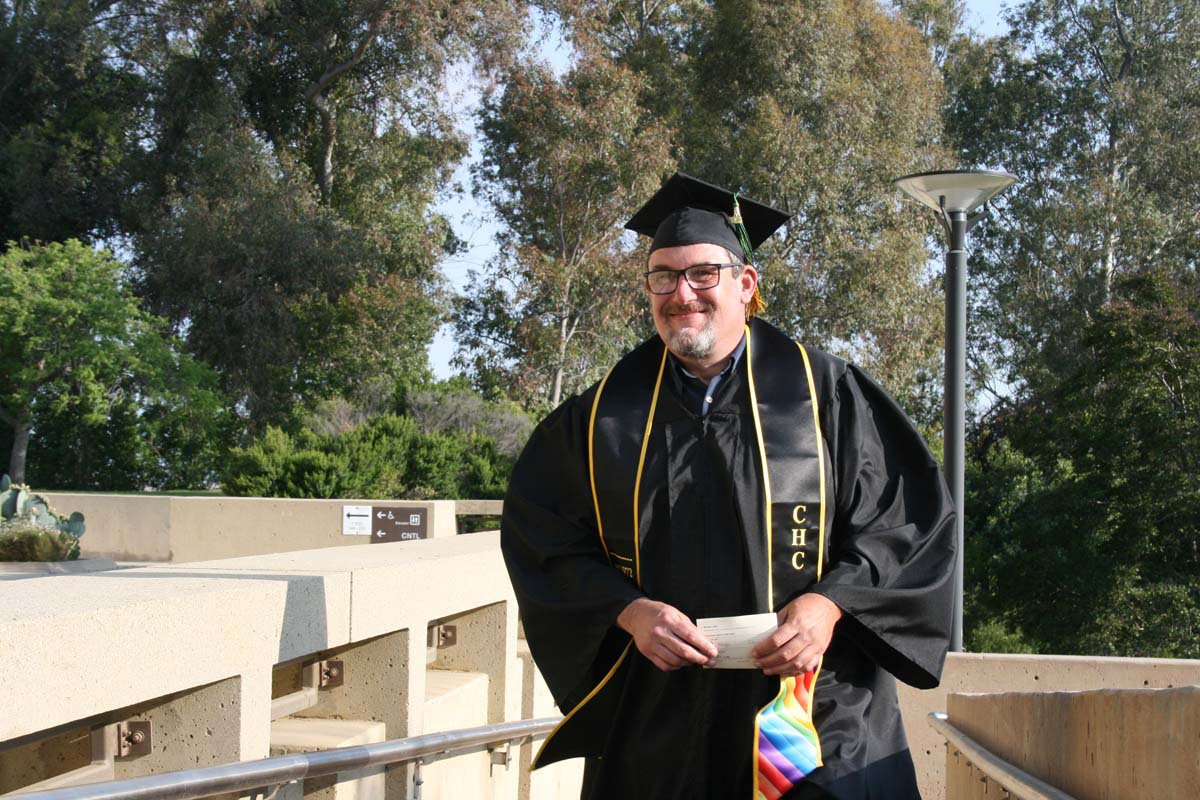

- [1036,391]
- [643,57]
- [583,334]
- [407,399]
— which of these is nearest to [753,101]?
[643,57]

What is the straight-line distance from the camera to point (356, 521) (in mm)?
15070

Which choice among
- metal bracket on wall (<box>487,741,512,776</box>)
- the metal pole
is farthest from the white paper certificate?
the metal pole

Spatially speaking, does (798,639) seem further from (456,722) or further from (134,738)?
(456,722)

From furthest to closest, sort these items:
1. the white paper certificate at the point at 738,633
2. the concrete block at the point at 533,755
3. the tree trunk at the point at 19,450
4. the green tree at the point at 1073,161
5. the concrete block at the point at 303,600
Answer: the green tree at the point at 1073,161 → the tree trunk at the point at 19,450 → the concrete block at the point at 533,755 → the concrete block at the point at 303,600 → the white paper certificate at the point at 738,633

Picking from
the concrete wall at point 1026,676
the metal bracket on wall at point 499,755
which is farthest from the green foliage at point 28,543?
the metal bracket on wall at point 499,755

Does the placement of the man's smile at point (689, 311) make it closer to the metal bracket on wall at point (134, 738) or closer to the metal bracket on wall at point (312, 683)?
the metal bracket on wall at point (134, 738)

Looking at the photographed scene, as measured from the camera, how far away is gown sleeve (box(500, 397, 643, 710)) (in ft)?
10.4

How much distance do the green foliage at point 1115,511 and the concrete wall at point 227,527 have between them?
36.9ft

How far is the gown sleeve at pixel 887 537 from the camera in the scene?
2.99 m

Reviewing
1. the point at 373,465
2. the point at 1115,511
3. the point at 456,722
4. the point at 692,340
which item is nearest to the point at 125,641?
the point at 692,340

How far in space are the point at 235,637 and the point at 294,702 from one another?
0.99 meters

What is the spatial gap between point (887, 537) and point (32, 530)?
11750 millimetres

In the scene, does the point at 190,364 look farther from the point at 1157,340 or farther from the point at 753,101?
the point at 1157,340

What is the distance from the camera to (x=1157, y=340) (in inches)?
838
